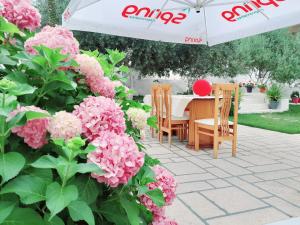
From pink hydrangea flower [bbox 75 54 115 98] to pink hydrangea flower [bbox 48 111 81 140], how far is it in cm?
21

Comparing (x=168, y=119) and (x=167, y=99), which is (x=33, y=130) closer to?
(x=167, y=99)

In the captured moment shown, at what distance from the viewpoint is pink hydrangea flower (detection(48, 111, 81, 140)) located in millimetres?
585

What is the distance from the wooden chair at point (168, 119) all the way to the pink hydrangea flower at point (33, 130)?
377 centimetres

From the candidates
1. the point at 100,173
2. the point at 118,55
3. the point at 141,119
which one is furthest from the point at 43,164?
the point at 118,55

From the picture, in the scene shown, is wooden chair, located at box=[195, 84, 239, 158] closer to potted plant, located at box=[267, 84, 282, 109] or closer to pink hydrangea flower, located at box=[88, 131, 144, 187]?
pink hydrangea flower, located at box=[88, 131, 144, 187]

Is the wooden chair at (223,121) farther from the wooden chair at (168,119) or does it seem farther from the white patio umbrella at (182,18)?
the white patio umbrella at (182,18)

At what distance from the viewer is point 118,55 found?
103cm

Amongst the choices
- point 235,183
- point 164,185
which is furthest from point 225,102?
point 164,185

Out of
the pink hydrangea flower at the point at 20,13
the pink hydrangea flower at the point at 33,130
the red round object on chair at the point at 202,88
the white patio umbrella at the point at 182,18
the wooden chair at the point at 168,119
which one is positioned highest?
the white patio umbrella at the point at 182,18

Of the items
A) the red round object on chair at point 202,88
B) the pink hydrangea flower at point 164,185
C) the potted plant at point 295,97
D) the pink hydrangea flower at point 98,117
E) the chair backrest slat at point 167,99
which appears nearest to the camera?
the pink hydrangea flower at point 98,117

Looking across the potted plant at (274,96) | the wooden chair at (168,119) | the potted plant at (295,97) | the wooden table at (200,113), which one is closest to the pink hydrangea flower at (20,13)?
the wooden chair at (168,119)

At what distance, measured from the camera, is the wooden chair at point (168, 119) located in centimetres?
442

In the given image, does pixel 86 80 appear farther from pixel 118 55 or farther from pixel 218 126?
pixel 218 126

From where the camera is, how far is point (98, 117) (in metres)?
0.64
